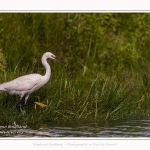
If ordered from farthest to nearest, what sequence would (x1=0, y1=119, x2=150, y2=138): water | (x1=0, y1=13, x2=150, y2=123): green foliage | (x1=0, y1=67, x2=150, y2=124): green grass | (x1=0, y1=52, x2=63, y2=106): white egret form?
(x1=0, y1=13, x2=150, y2=123): green foliage < (x1=0, y1=67, x2=150, y2=124): green grass < (x1=0, y1=52, x2=63, y2=106): white egret < (x1=0, y1=119, x2=150, y2=138): water

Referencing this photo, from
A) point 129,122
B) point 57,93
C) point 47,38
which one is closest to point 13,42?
point 47,38

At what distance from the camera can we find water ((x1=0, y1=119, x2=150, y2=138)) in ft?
35.2

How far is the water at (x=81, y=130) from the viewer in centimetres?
1073

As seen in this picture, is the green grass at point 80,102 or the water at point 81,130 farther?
the green grass at point 80,102

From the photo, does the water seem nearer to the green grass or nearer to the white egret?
the green grass

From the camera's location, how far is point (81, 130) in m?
11.0

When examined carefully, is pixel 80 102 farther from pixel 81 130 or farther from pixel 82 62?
pixel 82 62

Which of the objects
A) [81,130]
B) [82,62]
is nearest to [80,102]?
[81,130]

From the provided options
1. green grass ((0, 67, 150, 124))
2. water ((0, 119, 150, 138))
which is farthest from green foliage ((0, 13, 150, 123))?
water ((0, 119, 150, 138))

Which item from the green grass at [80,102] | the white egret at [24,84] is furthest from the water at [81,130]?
the white egret at [24,84]

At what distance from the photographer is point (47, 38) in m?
15.3

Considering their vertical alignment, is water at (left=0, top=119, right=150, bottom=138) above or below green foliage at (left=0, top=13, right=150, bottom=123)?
below

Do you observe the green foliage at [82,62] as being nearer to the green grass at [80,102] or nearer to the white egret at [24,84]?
the green grass at [80,102]

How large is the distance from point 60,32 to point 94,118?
13.7ft
